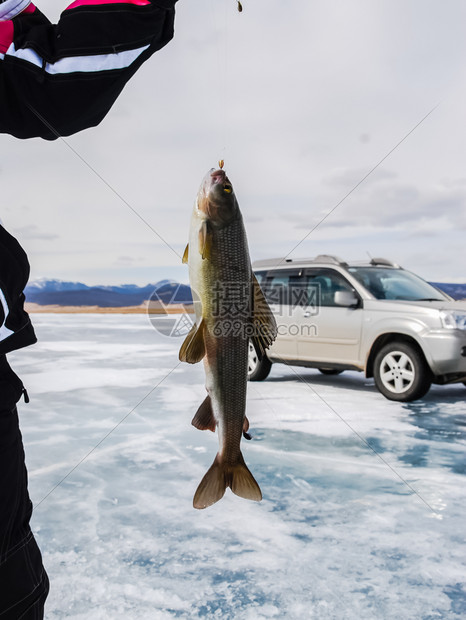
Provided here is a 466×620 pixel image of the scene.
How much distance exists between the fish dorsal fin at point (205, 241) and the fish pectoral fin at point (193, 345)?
0.20 meters

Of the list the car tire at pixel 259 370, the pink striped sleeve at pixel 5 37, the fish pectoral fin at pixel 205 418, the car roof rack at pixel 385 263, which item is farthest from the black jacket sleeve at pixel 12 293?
the car roof rack at pixel 385 263

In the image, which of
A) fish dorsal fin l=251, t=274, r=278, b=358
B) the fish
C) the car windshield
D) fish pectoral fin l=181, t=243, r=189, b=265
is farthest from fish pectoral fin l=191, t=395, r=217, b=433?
the car windshield

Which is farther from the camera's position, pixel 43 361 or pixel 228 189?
pixel 43 361

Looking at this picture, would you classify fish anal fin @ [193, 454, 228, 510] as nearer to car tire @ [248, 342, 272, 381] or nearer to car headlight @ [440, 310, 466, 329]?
car headlight @ [440, 310, 466, 329]

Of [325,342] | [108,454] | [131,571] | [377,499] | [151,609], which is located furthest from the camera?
[325,342]

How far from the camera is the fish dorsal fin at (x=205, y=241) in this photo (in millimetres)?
1608

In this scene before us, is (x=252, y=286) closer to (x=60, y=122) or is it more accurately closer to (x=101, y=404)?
(x=60, y=122)

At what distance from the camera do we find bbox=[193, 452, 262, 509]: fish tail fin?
68.5 inches

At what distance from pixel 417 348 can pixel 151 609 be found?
6.40 m

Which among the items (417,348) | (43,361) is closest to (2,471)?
(417,348)

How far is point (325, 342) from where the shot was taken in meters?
9.38

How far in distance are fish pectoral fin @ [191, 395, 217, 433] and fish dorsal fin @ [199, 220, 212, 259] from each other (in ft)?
1.52

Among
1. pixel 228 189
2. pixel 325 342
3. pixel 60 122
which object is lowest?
pixel 325 342

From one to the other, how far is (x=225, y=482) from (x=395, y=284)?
824 centimetres
